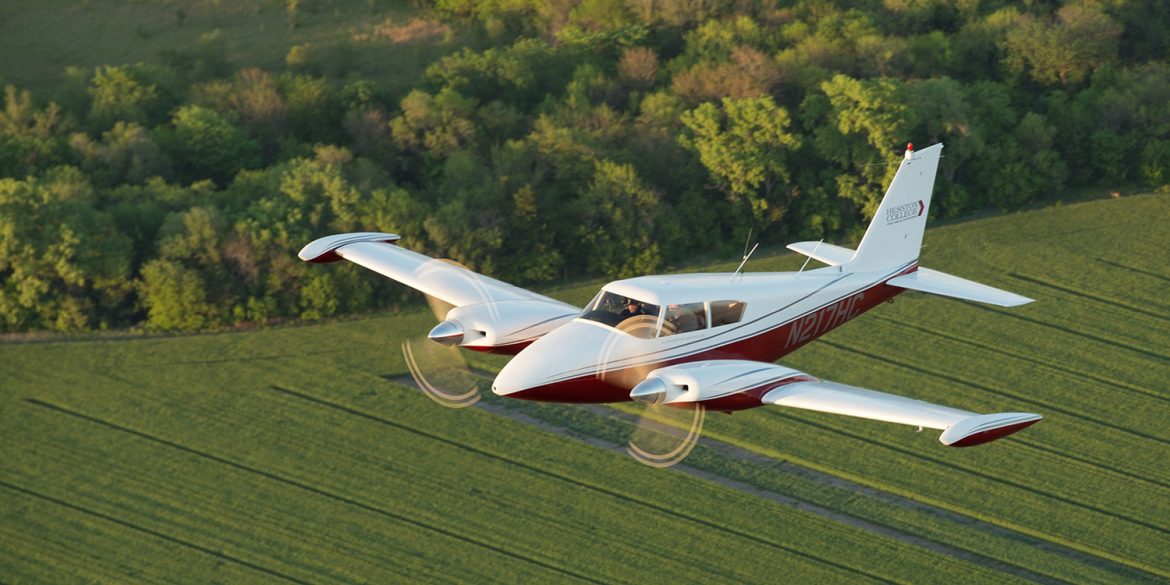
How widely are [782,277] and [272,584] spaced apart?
68.6 ft

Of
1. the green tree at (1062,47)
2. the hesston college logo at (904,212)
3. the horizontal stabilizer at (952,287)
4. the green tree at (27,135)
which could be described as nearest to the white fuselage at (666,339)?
the horizontal stabilizer at (952,287)

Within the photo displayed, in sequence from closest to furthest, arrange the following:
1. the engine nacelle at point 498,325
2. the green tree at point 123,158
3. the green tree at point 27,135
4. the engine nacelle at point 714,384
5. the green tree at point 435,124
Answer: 1. the engine nacelle at point 714,384
2. the engine nacelle at point 498,325
3. the green tree at point 123,158
4. the green tree at point 27,135
5. the green tree at point 435,124

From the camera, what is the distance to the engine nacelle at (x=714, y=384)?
44.8 metres

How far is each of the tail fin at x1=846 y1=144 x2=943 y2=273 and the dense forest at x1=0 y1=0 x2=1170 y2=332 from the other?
23471mm

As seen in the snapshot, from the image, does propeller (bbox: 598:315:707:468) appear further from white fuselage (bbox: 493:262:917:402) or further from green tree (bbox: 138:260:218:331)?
green tree (bbox: 138:260:218:331)

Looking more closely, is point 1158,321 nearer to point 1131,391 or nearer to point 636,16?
point 1131,391

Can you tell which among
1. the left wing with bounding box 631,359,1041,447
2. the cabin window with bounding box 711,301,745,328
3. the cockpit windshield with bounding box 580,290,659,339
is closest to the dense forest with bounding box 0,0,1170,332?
the cockpit windshield with bounding box 580,290,659,339

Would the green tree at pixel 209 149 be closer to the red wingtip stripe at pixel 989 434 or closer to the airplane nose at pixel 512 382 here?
the airplane nose at pixel 512 382

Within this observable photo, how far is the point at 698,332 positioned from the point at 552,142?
34263 millimetres

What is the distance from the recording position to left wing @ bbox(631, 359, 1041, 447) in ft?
140

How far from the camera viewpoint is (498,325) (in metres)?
48.2

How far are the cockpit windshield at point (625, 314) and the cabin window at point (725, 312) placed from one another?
6.17 feet

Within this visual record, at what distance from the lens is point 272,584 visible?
59719mm

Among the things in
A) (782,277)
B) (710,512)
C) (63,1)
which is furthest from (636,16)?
(782,277)
